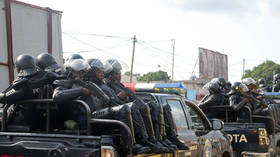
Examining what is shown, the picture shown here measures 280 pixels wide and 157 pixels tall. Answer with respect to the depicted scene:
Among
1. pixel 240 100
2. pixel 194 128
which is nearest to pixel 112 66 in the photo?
pixel 194 128

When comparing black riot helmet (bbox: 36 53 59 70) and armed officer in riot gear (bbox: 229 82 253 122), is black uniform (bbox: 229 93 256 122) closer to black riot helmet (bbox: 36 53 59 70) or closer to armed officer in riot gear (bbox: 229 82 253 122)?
armed officer in riot gear (bbox: 229 82 253 122)

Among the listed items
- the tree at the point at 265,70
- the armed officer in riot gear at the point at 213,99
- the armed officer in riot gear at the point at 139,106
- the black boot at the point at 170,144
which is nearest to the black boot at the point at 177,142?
the armed officer in riot gear at the point at 139,106

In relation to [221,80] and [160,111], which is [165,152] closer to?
[160,111]

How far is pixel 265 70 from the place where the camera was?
56.6 meters

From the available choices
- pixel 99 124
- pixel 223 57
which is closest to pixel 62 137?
pixel 99 124

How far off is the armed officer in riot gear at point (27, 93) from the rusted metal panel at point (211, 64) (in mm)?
41250

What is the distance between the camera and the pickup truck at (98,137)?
421 centimetres

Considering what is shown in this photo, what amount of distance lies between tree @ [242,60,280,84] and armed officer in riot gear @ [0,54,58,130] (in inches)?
2065

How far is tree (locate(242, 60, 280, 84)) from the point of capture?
55.6 metres

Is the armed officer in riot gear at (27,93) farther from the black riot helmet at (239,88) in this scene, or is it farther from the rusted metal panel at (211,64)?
the rusted metal panel at (211,64)

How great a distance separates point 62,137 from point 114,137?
0.52 meters

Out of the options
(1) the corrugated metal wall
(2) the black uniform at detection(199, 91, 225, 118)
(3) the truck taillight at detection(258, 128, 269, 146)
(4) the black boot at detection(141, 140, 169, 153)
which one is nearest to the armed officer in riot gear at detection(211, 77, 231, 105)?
(2) the black uniform at detection(199, 91, 225, 118)

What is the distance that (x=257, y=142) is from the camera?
27.5 feet

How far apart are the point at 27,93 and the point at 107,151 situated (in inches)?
60.5
